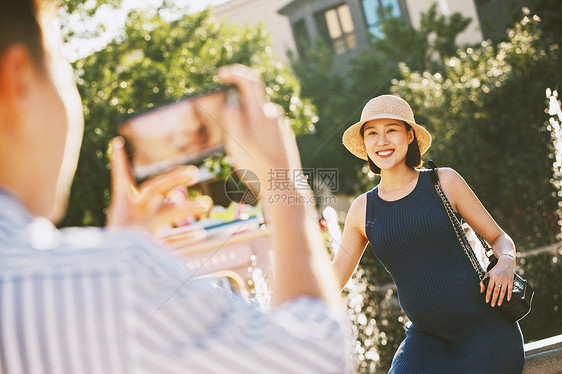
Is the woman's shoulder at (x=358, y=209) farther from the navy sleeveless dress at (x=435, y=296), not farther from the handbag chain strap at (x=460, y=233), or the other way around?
the handbag chain strap at (x=460, y=233)

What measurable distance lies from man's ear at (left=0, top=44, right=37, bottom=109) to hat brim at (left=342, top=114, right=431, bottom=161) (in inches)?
70.3

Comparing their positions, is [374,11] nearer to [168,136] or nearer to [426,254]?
[426,254]

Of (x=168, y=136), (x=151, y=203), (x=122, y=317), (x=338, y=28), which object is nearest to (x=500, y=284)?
(x=168, y=136)

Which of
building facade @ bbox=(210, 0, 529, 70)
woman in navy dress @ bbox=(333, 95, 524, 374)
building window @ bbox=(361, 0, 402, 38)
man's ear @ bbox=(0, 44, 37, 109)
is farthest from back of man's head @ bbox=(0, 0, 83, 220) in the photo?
building window @ bbox=(361, 0, 402, 38)

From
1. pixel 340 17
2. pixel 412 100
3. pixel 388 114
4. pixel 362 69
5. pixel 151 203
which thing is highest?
pixel 151 203

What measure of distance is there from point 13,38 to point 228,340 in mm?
381

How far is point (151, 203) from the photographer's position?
33.9 inches

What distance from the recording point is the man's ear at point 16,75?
0.65 m

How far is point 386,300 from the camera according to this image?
6.39 meters

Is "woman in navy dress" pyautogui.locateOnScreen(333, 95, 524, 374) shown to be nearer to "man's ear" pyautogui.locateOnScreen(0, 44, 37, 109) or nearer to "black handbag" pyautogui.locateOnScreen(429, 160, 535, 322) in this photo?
"black handbag" pyautogui.locateOnScreen(429, 160, 535, 322)

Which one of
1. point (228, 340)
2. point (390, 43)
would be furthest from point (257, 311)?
Result: point (390, 43)

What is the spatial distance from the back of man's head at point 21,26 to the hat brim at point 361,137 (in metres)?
1.77

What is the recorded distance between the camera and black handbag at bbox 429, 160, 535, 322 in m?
2.14

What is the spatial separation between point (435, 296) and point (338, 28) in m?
20.3
